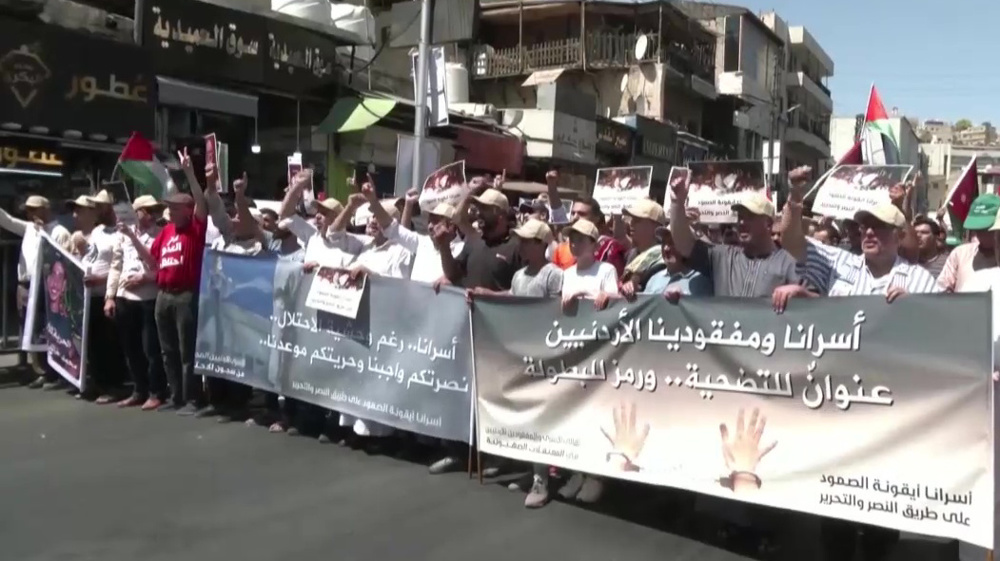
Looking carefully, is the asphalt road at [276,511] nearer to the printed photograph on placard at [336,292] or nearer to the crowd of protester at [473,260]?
the crowd of protester at [473,260]

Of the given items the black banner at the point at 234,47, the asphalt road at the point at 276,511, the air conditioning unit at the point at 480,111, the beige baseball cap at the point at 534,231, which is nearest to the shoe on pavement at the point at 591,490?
the asphalt road at the point at 276,511

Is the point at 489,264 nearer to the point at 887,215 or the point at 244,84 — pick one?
the point at 887,215

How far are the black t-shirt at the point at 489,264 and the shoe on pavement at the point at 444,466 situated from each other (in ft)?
3.92

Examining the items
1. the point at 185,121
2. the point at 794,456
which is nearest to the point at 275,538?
the point at 794,456

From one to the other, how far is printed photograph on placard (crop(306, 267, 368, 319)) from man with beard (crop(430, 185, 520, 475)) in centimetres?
75

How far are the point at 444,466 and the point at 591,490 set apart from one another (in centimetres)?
111

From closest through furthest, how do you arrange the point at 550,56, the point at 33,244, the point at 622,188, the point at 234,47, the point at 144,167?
1. the point at 622,188
2. the point at 33,244
3. the point at 144,167
4. the point at 234,47
5. the point at 550,56

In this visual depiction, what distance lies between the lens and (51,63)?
12.7 metres

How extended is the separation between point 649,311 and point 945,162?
73.7 meters

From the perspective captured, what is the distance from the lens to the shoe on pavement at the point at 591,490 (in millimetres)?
5996

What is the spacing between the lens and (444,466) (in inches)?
261

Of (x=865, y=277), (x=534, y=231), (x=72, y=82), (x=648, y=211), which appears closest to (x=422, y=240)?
(x=534, y=231)

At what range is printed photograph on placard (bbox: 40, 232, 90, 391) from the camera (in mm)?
8805

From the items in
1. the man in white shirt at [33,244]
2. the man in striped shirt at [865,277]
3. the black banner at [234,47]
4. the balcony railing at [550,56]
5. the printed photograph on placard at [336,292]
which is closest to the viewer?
the man in striped shirt at [865,277]
